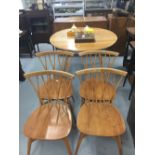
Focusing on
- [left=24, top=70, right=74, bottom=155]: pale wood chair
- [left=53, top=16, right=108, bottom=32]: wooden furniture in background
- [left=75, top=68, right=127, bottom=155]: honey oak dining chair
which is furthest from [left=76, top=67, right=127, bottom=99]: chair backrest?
[left=53, top=16, right=108, bottom=32]: wooden furniture in background

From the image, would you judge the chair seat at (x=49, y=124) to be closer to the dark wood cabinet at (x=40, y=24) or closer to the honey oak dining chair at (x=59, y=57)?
the honey oak dining chair at (x=59, y=57)

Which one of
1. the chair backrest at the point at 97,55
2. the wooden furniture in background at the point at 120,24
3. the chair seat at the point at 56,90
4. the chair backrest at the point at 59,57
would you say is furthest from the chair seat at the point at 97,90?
the wooden furniture in background at the point at 120,24

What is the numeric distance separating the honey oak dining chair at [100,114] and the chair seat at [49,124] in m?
0.12

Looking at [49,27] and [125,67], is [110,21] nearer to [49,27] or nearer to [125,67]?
[125,67]

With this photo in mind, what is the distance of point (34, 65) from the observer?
A: 348 cm

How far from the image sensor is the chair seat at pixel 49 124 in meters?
1.37

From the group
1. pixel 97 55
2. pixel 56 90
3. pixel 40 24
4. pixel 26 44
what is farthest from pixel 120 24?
pixel 56 90

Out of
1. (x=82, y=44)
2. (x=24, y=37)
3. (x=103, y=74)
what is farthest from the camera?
(x=24, y=37)

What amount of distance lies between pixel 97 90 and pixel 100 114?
36cm

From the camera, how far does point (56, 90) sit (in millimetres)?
1857

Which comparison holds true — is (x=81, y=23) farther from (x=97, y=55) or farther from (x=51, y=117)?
(x=51, y=117)

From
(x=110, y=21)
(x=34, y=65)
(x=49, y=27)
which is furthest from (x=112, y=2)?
(x=34, y=65)

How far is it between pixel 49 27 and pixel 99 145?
8.82ft

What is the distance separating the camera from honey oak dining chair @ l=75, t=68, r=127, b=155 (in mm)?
1375
